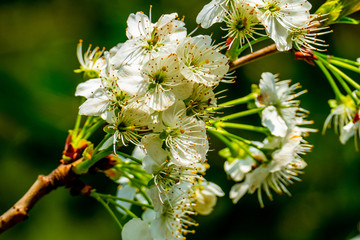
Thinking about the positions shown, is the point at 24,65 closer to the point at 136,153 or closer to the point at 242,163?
Answer: the point at 136,153

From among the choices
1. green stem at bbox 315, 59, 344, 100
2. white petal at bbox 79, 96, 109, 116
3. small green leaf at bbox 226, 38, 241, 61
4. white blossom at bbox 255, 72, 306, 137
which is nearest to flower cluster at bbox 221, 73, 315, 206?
white blossom at bbox 255, 72, 306, 137

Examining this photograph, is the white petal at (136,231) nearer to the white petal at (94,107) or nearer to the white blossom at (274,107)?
the white petal at (94,107)

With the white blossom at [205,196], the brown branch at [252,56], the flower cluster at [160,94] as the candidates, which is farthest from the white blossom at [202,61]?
the white blossom at [205,196]

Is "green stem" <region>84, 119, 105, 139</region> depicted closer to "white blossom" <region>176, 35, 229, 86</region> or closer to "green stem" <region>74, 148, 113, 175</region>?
"green stem" <region>74, 148, 113, 175</region>

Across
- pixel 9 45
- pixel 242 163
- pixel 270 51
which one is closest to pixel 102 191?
pixel 9 45

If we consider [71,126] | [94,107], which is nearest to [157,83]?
[94,107]

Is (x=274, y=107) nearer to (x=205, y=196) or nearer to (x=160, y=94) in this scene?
(x=205, y=196)
